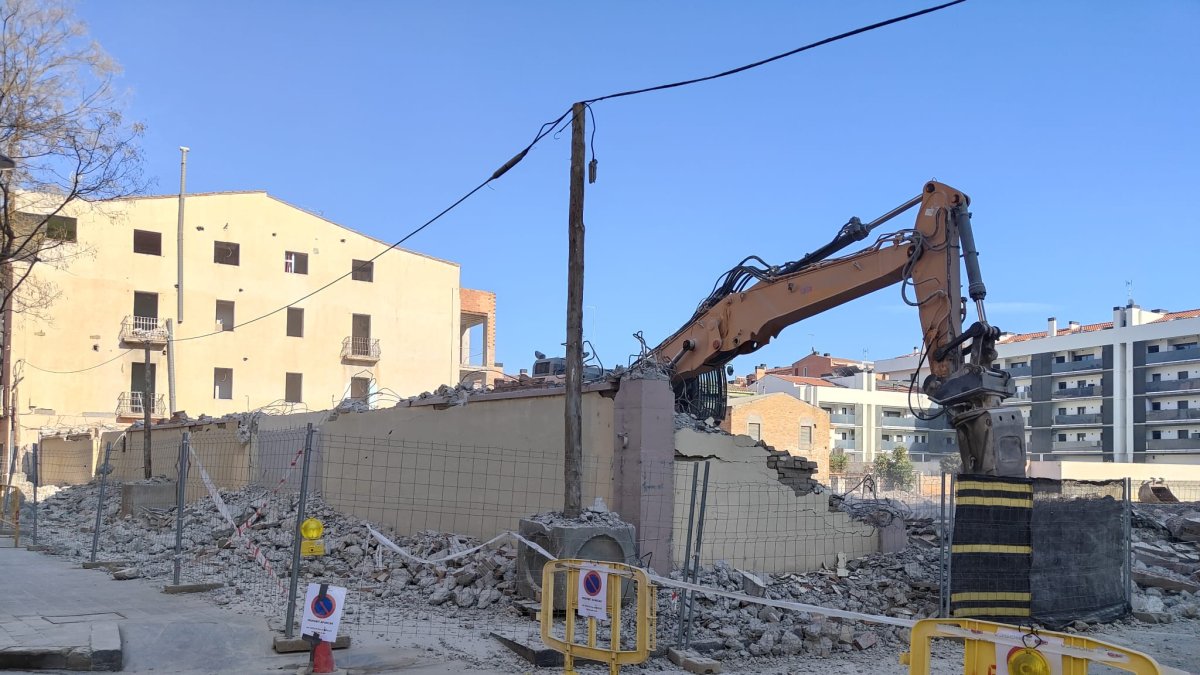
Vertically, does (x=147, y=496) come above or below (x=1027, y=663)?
below

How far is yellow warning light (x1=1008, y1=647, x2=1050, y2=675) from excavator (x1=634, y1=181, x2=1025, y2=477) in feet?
21.6

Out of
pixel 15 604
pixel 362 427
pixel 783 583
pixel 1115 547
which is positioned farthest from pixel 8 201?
pixel 1115 547

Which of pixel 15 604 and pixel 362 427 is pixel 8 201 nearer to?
pixel 362 427

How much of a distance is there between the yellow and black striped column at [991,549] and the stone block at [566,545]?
321 centimetres

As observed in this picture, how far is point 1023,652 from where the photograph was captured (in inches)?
161

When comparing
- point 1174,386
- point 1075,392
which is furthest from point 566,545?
point 1075,392

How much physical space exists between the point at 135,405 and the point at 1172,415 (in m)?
66.3

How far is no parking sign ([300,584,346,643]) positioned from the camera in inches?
279

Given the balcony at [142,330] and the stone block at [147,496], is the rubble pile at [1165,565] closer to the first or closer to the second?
the stone block at [147,496]

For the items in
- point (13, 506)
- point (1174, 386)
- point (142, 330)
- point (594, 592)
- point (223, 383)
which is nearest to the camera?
point (594, 592)

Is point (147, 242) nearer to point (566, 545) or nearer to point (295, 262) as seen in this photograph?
point (295, 262)

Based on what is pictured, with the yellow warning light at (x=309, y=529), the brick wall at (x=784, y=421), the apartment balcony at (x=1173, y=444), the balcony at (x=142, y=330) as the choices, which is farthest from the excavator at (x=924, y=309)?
the apartment balcony at (x=1173, y=444)

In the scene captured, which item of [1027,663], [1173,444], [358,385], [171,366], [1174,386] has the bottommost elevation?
[1173,444]

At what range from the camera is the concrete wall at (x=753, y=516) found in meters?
A: 11.5
